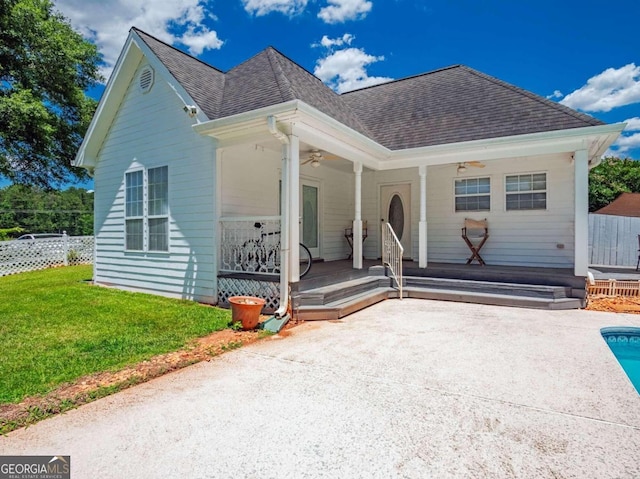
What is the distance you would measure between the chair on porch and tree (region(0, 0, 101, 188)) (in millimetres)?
14044

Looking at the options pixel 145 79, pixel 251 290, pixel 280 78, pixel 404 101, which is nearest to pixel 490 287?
pixel 251 290

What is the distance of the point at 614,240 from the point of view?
1145 cm

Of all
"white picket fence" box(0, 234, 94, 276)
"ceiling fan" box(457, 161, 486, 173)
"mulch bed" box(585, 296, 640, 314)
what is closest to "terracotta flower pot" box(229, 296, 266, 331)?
"mulch bed" box(585, 296, 640, 314)

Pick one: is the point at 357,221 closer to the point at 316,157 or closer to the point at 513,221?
the point at 316,157

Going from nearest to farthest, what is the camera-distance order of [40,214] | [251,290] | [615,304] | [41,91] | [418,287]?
[251,290] < [615,304] < [418,287] < [41,91] < [40,214]

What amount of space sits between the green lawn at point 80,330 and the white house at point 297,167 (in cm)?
90

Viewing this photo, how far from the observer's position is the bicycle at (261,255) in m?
6.55

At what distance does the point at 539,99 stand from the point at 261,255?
694 centimetres

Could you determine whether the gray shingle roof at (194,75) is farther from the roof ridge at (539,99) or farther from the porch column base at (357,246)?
the roof ridge at (539,99)

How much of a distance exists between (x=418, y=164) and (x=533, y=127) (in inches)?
91.1

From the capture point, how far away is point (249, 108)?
6.71m

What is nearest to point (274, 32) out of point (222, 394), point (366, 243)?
point (366, 243)

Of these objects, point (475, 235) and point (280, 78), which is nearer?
point (280, 78)

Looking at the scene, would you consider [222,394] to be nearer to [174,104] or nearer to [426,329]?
[426,329]
